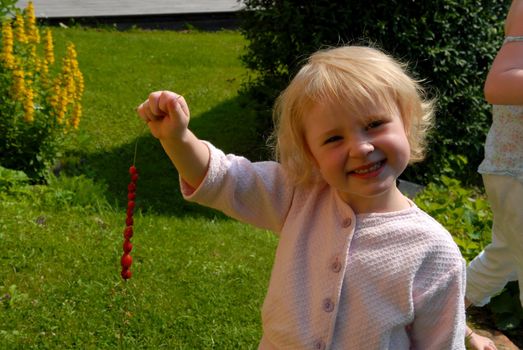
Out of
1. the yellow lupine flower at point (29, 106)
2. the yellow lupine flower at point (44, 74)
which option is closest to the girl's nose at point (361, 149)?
the yellow lupine flower at point (29, 106)

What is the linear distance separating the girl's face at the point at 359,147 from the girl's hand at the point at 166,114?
13.0 inches

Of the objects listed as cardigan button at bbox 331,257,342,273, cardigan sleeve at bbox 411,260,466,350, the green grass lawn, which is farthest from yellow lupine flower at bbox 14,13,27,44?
cardigan sleeve at bbox 411,260,466,350

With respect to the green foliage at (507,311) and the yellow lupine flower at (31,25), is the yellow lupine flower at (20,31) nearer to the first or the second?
the yellow lupine flower at (31,25)

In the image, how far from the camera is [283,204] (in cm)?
214

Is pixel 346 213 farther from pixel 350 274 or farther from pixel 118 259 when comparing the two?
pixel 118 259

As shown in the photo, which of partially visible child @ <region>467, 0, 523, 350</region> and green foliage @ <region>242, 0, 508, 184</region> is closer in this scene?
partially visible child @ <region>467, 0, 523, 350</region>

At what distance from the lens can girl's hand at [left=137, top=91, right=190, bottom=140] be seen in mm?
1928

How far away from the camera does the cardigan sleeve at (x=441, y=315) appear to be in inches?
75.3

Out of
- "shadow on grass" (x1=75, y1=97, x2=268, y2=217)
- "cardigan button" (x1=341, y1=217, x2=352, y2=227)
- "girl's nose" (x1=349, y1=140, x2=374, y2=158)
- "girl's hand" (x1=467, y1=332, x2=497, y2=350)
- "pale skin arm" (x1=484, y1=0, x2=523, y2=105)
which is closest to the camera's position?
"girl's nose" (x1=349, y1=140, x2=374, y2=158)

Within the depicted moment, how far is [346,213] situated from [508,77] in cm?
73

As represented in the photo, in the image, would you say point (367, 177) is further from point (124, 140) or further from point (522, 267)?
point (124, 140)

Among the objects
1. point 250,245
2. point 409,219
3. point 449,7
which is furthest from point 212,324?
point 449,7

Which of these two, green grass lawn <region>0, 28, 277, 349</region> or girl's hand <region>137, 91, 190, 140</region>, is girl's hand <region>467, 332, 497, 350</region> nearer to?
green grass lawn <region>0, 28, 277, 349</region>

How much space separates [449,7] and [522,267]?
2.87 m
